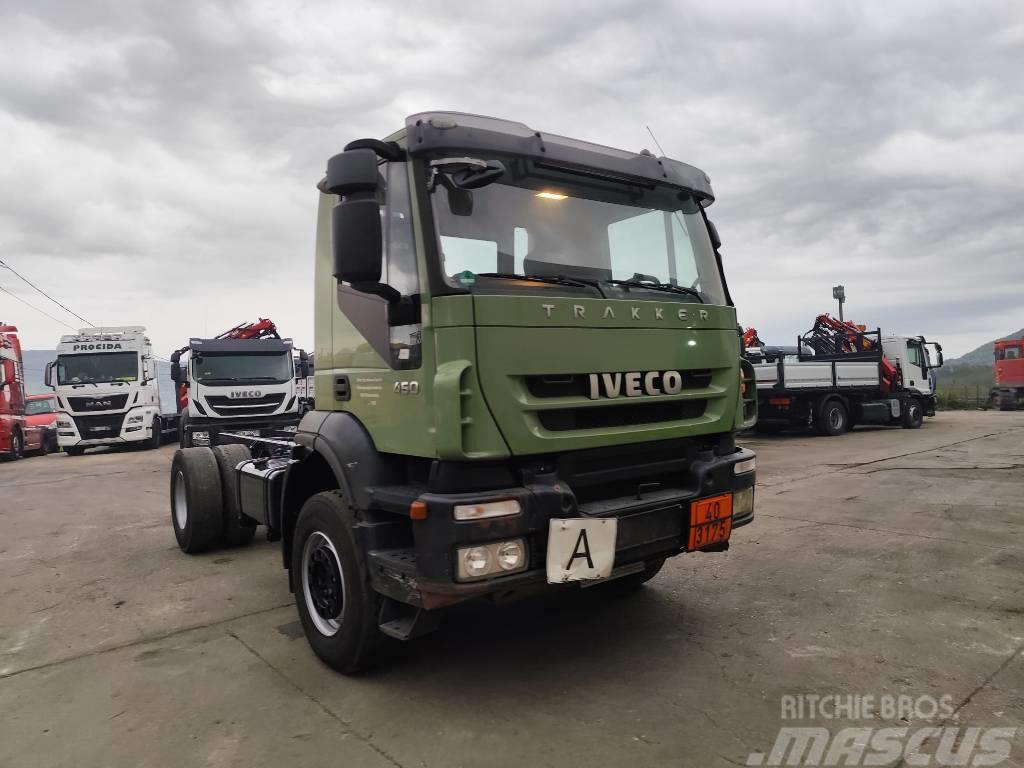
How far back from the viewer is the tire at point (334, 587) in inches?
130

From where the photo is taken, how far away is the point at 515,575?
9.55 feet

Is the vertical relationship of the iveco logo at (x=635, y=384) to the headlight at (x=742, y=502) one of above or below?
above

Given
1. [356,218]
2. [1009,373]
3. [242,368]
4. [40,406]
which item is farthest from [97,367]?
[1009,373]

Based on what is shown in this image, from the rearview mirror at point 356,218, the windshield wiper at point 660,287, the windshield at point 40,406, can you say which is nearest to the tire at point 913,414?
the windshield wiper at point 660,287

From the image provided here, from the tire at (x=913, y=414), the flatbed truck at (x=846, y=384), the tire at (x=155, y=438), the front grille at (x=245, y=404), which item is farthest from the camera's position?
the tire at (x=155, y=438)

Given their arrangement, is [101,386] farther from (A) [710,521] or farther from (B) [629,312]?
(A) [710,521]

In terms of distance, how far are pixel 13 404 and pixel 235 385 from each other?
9.21m

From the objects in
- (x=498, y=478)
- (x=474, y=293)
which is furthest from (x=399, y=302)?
(x=498, y=478)

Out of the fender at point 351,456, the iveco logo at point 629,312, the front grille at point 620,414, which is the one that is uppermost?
the iveco logo at point 629,312

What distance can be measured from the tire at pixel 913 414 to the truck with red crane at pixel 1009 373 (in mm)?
11086

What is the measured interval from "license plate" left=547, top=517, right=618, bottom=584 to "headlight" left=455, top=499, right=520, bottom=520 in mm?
189

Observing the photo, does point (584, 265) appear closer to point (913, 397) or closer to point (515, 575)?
point (515, 575)

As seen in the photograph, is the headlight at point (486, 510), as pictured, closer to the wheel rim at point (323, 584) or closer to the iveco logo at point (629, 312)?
the iveco logo at point (629, 312)

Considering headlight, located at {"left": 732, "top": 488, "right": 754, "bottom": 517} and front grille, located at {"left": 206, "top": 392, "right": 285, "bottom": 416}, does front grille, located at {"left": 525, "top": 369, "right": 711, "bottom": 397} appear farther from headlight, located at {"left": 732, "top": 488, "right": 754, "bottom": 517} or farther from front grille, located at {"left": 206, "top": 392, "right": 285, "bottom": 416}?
front grille, located at {"left": 206, "top": 392, "right": 285, "bottom": 416}
